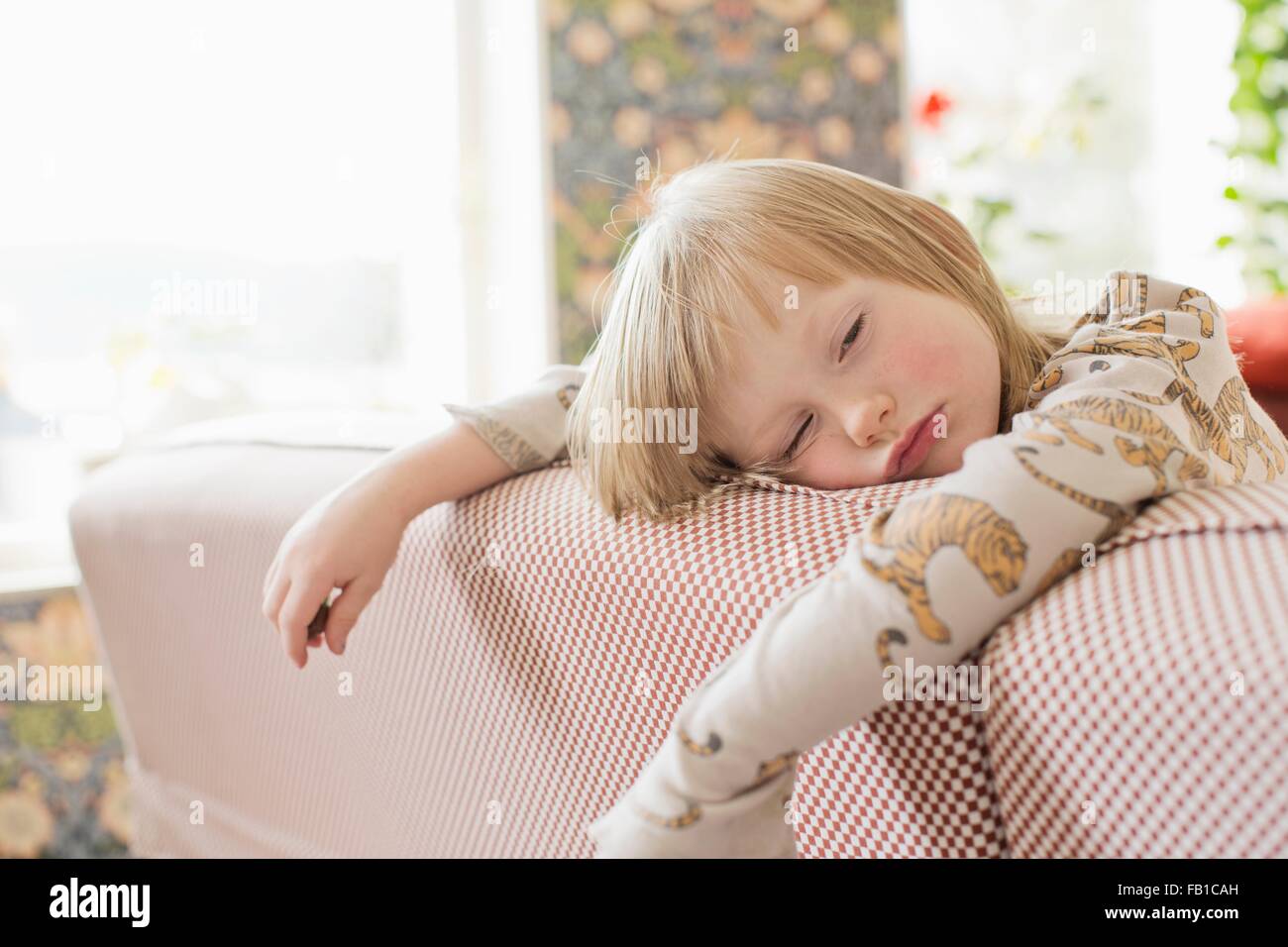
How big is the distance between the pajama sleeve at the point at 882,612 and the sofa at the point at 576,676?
0.07 ft

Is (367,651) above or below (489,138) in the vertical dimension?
below

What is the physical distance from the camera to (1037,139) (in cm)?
388

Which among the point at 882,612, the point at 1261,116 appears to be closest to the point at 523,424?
the point at 882,612

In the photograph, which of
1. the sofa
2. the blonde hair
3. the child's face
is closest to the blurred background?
the sofa

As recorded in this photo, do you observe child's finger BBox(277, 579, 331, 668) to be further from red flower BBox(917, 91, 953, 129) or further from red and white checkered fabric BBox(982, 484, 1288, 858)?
red flower BBox(917, 91, 953, 129)

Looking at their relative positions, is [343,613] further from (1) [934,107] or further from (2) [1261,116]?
(2) [1261,116]

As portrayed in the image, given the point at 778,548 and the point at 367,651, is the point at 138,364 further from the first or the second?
the point at 778,548

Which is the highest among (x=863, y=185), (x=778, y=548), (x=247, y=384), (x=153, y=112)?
(x=153, y=112)

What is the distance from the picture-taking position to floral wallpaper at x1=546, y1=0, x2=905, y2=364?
112 inches

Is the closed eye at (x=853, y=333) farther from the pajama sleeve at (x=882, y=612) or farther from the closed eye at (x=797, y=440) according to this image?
the pajama sleeve at (x=882, y=612)

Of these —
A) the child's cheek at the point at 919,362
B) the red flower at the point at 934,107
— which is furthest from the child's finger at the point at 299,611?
the red flower at the point at 934,107
